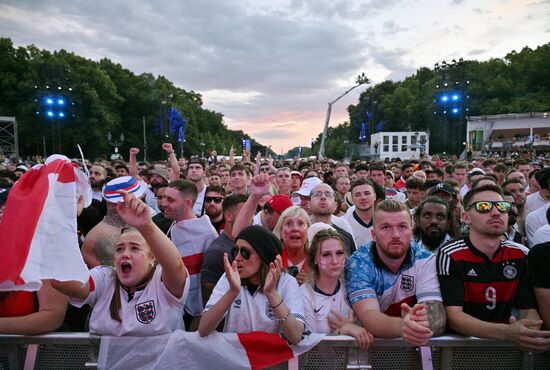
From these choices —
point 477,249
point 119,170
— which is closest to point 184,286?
point 477,249

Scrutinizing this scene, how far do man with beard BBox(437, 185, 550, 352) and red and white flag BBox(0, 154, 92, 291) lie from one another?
248 cm

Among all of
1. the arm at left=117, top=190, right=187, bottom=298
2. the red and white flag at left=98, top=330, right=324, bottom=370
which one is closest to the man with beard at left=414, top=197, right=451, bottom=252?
the red and white flag at left=98, top=330, right=324, bottom=370

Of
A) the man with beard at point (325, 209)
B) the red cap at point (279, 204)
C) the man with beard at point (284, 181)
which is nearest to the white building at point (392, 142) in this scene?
the man with beard at point (284, 181)

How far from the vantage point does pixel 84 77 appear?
52000 millimetres

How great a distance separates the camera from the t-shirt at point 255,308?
280 centimetres

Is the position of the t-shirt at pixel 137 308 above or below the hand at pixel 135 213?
below

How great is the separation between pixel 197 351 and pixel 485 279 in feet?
6.86

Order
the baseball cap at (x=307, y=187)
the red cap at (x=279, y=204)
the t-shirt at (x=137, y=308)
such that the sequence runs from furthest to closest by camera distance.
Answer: the baseball cap at (x=307, y=187), the red cap at (x=279, y=204), the t-shirt at (x=137, y=308)

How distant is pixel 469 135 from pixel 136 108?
53292 millimetres

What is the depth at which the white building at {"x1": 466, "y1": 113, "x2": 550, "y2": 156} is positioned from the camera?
195 feet

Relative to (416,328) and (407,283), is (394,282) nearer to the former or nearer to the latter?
(407,283)

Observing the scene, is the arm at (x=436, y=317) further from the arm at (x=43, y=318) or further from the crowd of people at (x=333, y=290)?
the arm at (x=43, y=318)

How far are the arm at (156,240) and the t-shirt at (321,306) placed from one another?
0.94 meters

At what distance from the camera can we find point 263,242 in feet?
9.70
